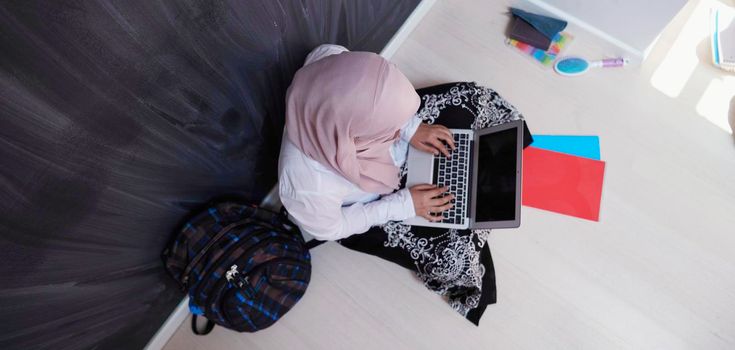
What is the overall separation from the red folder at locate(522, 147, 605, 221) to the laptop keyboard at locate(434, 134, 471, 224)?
301mm

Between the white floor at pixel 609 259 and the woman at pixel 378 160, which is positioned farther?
the white floor at pixel 609 259

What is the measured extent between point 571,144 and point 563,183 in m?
0.14

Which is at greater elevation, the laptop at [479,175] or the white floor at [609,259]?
the laptop at [479,175]

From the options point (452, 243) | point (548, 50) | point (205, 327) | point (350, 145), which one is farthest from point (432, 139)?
point (205, 327)

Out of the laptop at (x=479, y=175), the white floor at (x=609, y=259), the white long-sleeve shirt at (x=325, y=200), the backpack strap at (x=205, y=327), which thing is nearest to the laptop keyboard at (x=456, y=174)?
the laptop at (x=479, y=175)

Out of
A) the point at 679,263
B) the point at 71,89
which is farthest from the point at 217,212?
the point at 679,263

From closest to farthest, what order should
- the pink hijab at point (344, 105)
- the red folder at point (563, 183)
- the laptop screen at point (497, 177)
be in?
the pink hijab at point (344, 105), the laptop screen at point (497, 177), the red folder at point (563, 183)

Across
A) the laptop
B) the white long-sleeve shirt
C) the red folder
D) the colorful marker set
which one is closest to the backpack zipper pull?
the white long-sleeve shirt

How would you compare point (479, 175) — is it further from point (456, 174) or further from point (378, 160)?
point (378, 160)

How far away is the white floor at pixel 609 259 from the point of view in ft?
4.07

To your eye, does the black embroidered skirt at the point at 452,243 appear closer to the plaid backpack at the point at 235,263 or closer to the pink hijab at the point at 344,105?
the plaid backpack at the point at 235,263

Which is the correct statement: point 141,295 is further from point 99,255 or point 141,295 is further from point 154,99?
point 154,99

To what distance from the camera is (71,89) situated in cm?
62

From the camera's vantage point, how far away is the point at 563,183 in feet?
4.45
